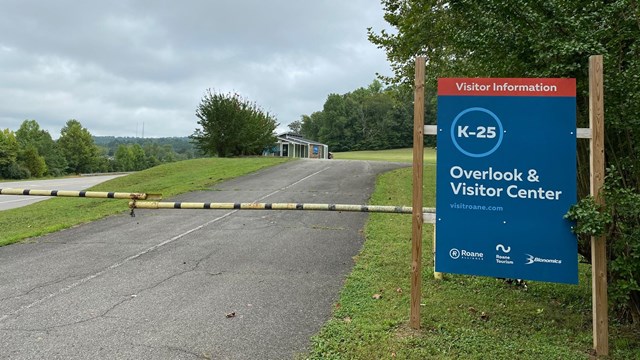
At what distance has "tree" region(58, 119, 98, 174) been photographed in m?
85.1

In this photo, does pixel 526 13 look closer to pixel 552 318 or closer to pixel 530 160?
pixel 530 160

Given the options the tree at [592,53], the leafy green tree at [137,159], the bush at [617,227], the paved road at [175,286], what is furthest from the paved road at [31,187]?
the leafy green tree at [137,159]

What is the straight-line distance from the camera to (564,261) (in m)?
3.70

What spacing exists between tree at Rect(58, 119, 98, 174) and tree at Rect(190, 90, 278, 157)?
6631 cm

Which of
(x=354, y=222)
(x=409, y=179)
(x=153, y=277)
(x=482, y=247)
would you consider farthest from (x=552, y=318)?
(x=409, y=179)

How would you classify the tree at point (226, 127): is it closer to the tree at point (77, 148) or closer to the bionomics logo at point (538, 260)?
the bionomics logo at point (538, 260)

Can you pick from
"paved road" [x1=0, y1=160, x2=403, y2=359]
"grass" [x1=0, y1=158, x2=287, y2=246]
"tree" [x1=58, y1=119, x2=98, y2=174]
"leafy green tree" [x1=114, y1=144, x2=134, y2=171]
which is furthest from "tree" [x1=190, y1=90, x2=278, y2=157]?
"leafy green tree" [x1=114, y1=144, x2=134, y2=171]

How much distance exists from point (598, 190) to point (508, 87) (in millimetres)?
1148

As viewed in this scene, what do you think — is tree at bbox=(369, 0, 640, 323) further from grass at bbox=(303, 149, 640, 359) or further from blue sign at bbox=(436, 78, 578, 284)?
grass at bbox=(303, 149, 640, 359)

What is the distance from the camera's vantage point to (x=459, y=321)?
4.12 meters

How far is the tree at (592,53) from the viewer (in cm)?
354

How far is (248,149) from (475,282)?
29826 millimetres

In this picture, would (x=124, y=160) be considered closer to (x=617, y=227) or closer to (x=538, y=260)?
(x=538, y=260)

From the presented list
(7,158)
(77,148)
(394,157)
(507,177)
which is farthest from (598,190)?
(77,148)
